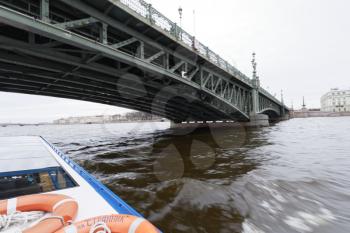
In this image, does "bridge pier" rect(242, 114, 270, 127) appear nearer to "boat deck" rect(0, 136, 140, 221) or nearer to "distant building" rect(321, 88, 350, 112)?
"boat deck" rect(0, 136, 140, 221)

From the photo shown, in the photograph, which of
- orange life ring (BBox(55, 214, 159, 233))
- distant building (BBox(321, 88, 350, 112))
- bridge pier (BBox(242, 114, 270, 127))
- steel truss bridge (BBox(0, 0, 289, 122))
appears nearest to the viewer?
orange life ring (BBox(55, 214, 159, 233))

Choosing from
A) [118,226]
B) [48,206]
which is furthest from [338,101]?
[48,206]

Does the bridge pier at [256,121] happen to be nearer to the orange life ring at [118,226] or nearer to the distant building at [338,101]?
the orange life ring at [118,226]

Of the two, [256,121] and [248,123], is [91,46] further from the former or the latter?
[248,123]

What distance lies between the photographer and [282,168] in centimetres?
611

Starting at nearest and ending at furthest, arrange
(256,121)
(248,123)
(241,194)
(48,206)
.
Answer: (48,206), (241,194), (256,121), (248,123)

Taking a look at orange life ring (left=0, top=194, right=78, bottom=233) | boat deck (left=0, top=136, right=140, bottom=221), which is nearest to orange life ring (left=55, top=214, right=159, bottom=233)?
orange life ring (left=0, top=194, right=78, bottom=233)

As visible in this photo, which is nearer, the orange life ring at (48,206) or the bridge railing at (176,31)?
the orange life ring at (48,206)

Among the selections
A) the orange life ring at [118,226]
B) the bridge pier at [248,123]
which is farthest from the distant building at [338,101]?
the orange life ring at [118,226]

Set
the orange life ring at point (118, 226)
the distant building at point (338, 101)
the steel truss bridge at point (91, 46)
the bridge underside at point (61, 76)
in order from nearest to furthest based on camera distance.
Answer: the orange life ring at point (118, 226) < the steel truss bridge at point (91, 46) < the bridge underside at point (61, 76) < the distant building at point (338, 101)

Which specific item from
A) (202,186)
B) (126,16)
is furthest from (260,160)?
(126,16)

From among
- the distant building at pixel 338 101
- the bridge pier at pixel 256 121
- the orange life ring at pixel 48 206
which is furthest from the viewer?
the distant building at pixel 338 101

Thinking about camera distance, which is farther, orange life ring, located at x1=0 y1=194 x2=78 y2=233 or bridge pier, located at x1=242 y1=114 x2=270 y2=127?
bridge pier, located at x1=242 y1=114 x2=270 y2=127

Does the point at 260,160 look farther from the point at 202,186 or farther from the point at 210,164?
the point at 202,186
